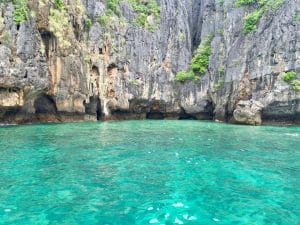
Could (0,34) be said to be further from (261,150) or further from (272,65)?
(272,65)

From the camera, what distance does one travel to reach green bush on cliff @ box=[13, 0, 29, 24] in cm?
2264

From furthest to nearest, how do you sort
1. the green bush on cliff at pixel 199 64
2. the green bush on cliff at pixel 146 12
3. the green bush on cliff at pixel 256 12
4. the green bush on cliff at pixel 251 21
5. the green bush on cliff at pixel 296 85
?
the green bush on cliff at pixel 199 64 < the green bush on cliff at pixel 146 12 < the green bush on cliff at pixel 251 21 < the green bush on cliff at pixel 256 12 < the green bush on cliff at pixel 296 85

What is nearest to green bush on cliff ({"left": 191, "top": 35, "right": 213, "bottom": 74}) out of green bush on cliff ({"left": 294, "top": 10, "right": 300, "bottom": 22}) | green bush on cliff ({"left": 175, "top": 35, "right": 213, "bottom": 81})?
green bush on cliff ({"left": 175, "top": 35, "right": 213, "bottom": 81})

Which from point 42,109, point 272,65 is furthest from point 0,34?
point 272,65

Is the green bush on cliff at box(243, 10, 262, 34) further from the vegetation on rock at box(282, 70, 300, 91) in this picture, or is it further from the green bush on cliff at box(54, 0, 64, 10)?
the green bush on cliff at box(54, 0, 64, 10)

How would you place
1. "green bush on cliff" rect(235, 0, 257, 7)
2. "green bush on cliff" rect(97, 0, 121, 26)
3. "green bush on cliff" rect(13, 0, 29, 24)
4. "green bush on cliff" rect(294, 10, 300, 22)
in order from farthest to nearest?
"green bush on cliff" rect(235, 0, 257, 7)
"green bush on cliff" rect(97, 0, 121, 26)
"green bush on cliff" rect(294, 10, 300, 22)
"green bush on cliff" rect(13, 0, 29, 24)

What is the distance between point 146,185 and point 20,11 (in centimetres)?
2068

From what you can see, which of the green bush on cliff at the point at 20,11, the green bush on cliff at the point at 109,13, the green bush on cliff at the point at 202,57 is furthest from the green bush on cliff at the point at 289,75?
the green bush on cliff at the point at 20,11

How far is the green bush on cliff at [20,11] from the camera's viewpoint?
2264 cm

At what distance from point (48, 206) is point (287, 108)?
1084 inches

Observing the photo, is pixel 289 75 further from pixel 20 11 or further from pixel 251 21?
pixel 20 11

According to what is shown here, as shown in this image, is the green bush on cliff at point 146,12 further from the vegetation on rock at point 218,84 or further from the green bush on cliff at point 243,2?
the vegetation on rock at point 218,84

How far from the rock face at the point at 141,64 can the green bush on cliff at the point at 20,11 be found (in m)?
0.24

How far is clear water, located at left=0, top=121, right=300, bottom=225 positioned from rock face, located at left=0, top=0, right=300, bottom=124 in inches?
497
